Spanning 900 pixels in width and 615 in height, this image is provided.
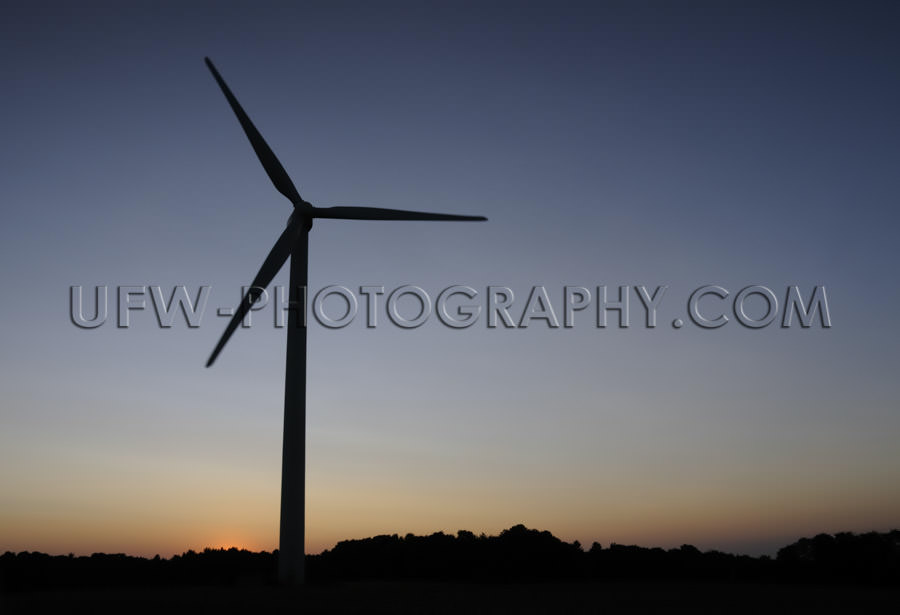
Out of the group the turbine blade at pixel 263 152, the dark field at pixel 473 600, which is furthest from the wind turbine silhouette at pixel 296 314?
the dark field at pixel 473 600

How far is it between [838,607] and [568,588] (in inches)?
719

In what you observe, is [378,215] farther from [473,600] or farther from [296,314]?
[473,600]

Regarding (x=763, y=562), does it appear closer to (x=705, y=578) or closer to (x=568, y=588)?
(x=705, y=578)

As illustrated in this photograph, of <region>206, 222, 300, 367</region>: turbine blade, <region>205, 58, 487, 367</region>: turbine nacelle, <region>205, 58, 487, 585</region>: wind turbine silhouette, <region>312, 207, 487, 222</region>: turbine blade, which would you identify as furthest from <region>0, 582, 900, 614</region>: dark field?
<region>312, 207, 487, 222</region>: turbine blade

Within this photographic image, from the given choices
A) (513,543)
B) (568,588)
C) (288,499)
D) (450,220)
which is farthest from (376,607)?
(513,543)

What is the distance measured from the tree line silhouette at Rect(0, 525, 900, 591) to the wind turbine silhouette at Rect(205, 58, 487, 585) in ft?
34.6

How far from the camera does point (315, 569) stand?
254ft

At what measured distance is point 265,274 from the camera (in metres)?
48.6

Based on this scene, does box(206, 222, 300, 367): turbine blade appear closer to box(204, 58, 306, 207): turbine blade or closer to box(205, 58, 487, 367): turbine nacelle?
box(205, 58, 487, 367): turbine nacelle

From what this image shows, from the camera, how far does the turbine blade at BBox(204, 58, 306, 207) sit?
53.5m

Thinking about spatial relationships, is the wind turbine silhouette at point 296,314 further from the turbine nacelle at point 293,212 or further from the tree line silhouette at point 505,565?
the tree line silhouette at point 505,565

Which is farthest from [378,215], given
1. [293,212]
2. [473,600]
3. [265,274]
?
[473,600]

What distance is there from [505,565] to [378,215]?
109 feet

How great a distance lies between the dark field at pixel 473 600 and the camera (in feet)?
119
